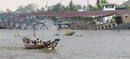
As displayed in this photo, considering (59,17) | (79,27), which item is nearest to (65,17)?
(59,17)

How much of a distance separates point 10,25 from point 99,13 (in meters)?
30.5

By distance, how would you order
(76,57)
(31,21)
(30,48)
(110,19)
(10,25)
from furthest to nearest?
1. (10,25)
2. (31,21)
3. (110,19)
4. (30,48)
5. (76,57)

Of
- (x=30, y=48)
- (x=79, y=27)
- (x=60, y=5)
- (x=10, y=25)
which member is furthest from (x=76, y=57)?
(x=60, y=5)

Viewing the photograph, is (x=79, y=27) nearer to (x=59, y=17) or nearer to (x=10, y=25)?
(x=59, y=17)

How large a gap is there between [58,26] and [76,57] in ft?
188

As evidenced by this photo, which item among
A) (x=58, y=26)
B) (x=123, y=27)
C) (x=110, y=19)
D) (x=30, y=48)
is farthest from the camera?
(x=58, y=26)

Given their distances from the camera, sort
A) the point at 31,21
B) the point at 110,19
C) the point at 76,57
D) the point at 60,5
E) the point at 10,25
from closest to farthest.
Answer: the point at 76,57 < the point at 110,19 < the point at 31,21 < the point at 10,25 < the point at 60,5

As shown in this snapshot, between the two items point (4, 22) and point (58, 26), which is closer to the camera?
point (58, 26)

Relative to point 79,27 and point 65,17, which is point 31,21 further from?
point 79,27

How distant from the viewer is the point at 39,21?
83.7 m

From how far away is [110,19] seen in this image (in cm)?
7588

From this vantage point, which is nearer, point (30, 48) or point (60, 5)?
point (30, 48)

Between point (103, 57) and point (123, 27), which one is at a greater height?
point (103, 57)

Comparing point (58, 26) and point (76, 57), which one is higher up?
point (76, 57)
